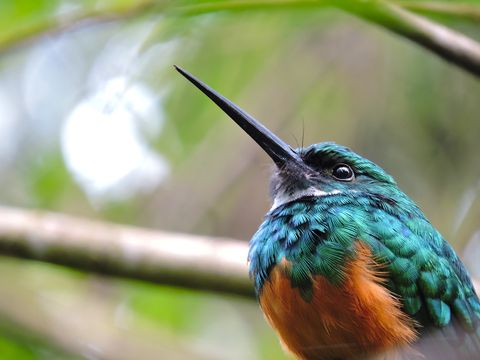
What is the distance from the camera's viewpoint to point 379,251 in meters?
2.50

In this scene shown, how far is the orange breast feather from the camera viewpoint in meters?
2.37

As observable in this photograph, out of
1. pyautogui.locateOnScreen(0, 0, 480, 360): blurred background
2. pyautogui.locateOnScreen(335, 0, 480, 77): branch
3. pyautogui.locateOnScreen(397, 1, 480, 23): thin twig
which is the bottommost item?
pyautogui.locateOnScreen(0, 0, 480, 360): blurred background

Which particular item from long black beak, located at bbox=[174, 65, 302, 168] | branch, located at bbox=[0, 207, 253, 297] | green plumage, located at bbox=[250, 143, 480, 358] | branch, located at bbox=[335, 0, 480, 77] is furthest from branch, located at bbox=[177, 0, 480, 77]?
branch, located at bbox=[0, 207, 253, 297]

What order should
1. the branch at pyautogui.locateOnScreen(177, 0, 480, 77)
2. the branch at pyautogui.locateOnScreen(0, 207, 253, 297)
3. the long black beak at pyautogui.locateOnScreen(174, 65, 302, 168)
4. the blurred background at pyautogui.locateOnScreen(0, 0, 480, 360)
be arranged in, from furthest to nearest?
the blurred background at pyautogui.locateOnScreen(0, 0, 480, 360) < the branch at pyautogui.locateOnScreen(0, 207, 253, 297) < the long black beak at pyautogui.locateOnScreen(174, 65, 302, 168) < the branch at pyautogui.locateOnScreen(177, 0, 480, 77)

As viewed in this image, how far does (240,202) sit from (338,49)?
912 millimetres

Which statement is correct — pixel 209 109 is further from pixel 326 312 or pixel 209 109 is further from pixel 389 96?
pixel 326 312

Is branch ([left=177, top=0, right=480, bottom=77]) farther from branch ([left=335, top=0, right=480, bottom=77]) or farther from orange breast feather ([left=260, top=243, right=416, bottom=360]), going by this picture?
orange breast feather ([left=260, top=243, right=416, bottom=360])

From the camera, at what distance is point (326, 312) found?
7.83 ft

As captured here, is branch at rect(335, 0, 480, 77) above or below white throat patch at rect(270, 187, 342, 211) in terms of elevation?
above

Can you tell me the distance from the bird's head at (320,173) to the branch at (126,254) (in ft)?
1.10

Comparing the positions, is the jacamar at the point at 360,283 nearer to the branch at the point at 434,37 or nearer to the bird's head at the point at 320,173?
the bird's head at the point at 320,173

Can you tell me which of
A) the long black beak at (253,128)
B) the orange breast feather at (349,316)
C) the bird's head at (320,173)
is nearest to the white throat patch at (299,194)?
the bird's head at (320,173)

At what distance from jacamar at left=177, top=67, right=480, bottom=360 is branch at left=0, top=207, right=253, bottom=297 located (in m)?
0.14

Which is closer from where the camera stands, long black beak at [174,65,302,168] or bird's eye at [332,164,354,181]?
long black beak at [174,65,302,168]
